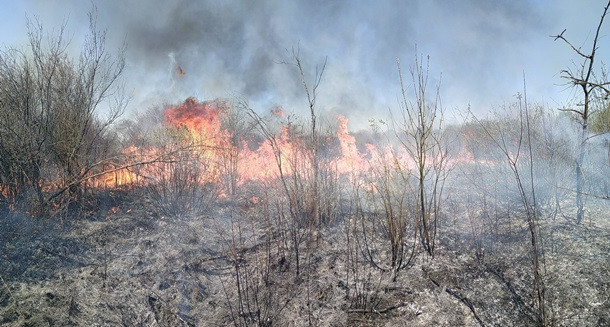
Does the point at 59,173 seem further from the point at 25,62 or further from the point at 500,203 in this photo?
the point at 500,203

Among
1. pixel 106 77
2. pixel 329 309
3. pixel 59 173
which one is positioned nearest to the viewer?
pixel 329 309

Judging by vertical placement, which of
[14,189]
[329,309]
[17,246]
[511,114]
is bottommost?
[329,309]

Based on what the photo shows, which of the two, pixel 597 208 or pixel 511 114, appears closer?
pixel 597 208

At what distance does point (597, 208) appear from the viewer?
534cm

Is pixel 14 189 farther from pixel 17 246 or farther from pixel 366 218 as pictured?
pixel 366 218

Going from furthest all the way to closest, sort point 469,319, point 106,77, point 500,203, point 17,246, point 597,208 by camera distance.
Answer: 1. point 106,77
2. point 500,203
3. point 597,208
4. point 17,246
5. point 469,319

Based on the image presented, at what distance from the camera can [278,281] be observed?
13.4 ft

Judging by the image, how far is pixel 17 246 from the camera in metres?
4.23

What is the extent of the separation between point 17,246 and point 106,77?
398 centimetres

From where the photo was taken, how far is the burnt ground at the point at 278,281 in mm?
3289

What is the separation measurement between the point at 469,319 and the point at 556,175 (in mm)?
4411

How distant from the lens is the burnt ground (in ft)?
10.8

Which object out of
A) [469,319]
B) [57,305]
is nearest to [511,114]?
[469,319]

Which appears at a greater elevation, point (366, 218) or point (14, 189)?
point (14, 189)
